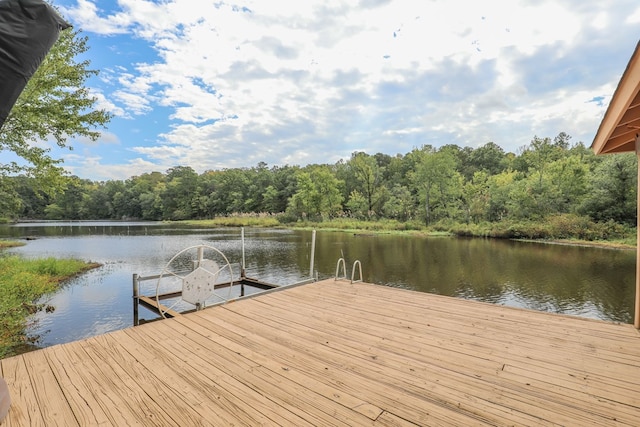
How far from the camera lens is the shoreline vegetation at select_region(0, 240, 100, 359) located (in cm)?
528

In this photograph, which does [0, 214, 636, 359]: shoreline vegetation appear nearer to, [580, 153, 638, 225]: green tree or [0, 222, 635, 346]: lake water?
[0, 222, 635, 346]: lake water

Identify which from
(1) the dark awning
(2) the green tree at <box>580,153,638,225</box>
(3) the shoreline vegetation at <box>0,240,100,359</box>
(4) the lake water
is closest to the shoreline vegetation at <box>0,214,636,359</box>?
(3) the shoreline vegetation at <box>0,240,100,359</box>

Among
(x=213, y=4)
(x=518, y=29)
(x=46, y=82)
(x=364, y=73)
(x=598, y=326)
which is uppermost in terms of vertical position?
(x=364, y=73)

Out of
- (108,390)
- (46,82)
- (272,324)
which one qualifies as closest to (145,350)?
(108,390)

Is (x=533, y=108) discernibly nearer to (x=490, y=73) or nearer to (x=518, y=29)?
(x=490, y=73)

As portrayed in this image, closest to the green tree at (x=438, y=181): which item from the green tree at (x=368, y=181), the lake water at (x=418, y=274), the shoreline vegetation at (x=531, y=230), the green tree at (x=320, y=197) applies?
the shoreline vegetation at (x=531, y=230)

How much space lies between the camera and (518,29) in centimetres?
1198

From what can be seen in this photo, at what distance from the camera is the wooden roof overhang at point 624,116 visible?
1.84 metres

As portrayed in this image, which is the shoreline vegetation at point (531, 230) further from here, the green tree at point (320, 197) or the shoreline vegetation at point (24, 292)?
the shoreline vegetation at point (24, 292)

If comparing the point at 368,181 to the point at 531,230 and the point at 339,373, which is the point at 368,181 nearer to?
the point at 531,230

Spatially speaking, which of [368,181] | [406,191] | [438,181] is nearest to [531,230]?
[438,181]

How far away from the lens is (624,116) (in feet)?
7.86

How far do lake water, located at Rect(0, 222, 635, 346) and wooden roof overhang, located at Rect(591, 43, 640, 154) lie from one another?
5.22 meters

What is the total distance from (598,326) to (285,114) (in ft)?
103
